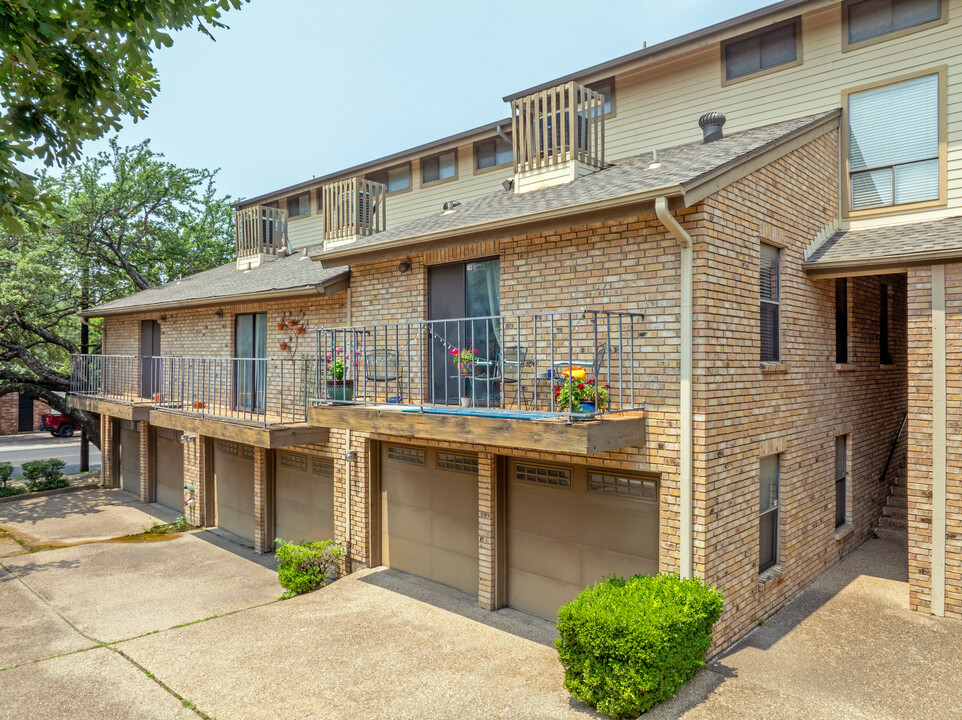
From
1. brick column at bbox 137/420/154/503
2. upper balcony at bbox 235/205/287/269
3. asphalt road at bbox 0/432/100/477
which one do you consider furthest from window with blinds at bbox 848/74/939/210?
asphalt road at bbox 0/432/100/477

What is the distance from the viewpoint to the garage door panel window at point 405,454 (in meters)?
9.98

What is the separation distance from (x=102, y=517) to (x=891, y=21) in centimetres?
1945

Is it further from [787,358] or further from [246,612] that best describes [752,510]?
[246,612]

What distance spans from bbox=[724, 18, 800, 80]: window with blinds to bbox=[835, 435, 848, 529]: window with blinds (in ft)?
21.5

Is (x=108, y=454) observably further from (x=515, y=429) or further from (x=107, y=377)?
(x=515, y=429)

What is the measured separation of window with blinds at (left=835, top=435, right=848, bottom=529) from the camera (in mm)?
10227

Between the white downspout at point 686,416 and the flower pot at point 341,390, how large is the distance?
203 inches

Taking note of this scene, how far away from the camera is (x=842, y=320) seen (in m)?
10.2

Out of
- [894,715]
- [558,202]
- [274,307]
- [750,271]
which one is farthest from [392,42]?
[894,715]

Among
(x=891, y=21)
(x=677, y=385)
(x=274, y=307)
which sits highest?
(x=891, y=21)

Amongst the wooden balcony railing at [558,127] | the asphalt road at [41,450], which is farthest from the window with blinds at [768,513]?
Answer: the asphalt road at [41,450]

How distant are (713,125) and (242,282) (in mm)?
11115

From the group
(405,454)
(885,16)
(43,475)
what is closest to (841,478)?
(405,454)

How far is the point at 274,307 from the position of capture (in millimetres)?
12648
